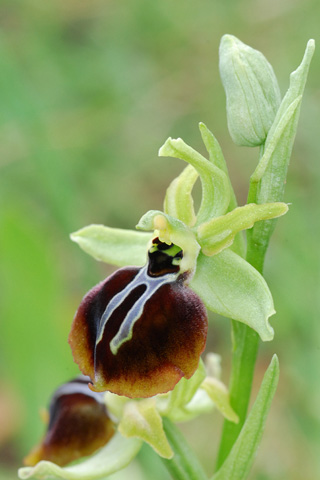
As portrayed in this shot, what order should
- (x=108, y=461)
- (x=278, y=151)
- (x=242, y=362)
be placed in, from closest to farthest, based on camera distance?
(x=278, y=151) < (x=242, y=362) < (x=108, y=461)

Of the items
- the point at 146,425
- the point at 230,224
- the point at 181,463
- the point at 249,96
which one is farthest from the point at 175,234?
the point at 181,463

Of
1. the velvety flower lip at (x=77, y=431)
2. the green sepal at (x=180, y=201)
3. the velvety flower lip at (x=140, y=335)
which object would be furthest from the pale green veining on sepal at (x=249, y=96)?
the velvety flower lip at (x=77, y=431)

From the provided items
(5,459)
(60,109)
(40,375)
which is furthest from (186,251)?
(60,109)

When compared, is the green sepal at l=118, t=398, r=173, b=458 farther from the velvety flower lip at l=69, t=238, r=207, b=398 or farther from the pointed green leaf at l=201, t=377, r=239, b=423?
the velvety flower lip at l=69, t=238, r=207, b=398

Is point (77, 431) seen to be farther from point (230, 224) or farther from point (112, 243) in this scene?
point (230, 224)

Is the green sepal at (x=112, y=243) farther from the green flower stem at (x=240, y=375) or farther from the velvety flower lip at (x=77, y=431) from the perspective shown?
the velvety flower lip at (x=77, y=431)

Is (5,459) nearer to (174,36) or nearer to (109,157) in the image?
(109,157)
